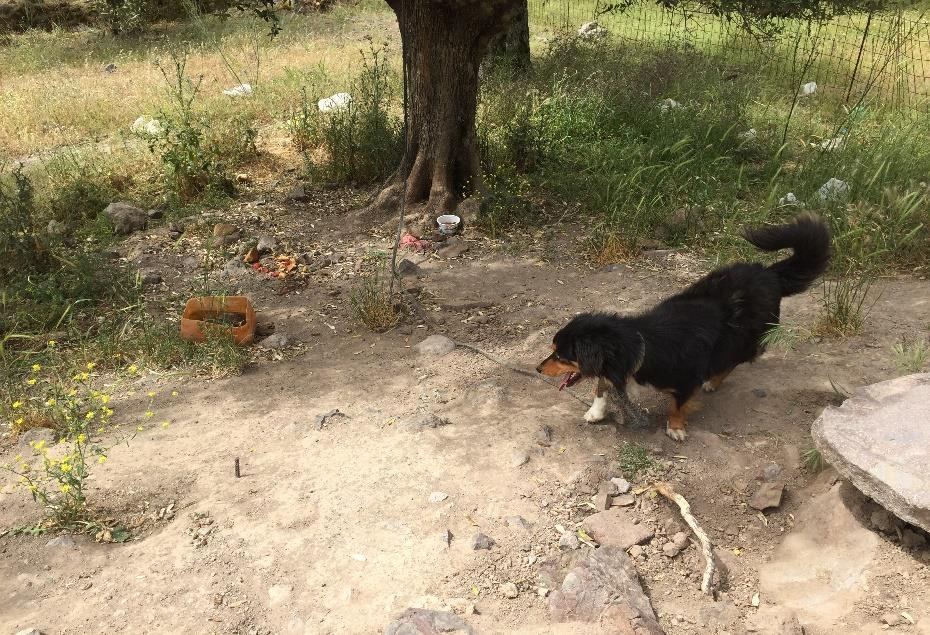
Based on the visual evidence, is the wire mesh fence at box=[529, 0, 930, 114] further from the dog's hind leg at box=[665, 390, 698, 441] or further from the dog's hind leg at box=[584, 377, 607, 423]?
the dog's hind leg at box=[584, 377, 607, 423]

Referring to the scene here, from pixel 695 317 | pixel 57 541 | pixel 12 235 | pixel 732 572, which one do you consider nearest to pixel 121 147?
pixel 12 235

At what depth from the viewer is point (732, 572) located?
9.25 feet

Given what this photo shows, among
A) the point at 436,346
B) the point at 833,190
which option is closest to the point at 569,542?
the point at 436,346

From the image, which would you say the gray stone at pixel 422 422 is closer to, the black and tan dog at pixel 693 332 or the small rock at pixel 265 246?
the black and tan dog at pixel 693 332

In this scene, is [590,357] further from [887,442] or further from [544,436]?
[887,442]

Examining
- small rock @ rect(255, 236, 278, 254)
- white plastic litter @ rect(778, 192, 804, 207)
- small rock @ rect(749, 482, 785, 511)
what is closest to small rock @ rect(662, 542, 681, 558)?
small rock @ rect(749, 482, 785, 511)

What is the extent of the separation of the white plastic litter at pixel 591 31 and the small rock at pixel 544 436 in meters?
8.15

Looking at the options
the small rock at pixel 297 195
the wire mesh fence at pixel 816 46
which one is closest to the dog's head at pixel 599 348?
the small rock at pixel 297 195

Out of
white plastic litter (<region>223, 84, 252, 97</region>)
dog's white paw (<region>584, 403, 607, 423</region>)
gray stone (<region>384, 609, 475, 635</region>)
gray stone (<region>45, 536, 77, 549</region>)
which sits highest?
white plastic litter (<region>223, 84, 252, 97</region>)

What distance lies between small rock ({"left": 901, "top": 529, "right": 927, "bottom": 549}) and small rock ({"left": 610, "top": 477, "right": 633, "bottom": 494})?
1065mm

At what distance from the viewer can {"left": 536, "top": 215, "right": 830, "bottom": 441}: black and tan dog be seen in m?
3.24

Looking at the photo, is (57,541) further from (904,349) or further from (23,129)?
(23,129)

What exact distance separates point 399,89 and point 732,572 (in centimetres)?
715

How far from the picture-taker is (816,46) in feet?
25.8
